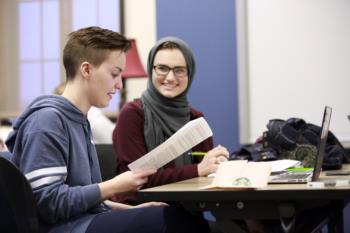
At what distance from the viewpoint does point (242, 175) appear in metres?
1.37

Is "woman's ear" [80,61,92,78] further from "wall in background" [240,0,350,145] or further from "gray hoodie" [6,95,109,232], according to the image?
"wall in background" [240,0,350,145]

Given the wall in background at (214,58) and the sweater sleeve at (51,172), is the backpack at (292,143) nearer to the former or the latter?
the wall in background at (214,58)

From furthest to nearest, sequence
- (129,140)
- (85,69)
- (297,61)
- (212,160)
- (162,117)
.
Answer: (297,61)
(162,117)
(129,140)
(212,160)
(85,69)

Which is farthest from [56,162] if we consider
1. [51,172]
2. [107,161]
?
[107,161]

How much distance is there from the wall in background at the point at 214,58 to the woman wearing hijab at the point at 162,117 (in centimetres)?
124

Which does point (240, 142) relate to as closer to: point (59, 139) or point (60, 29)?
point (60, 29)

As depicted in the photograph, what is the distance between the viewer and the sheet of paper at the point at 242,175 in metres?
1.34

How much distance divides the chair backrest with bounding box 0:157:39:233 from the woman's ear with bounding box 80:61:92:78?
0.48 metres

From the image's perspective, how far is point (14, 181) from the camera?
141 centimetres

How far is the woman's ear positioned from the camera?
179 cm

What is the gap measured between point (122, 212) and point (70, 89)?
0.42 meters

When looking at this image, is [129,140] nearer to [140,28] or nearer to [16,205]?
[16,205]

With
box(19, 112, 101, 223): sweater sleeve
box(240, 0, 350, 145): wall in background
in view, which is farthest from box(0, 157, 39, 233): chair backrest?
box(240, 0, 350, 145): wall in background

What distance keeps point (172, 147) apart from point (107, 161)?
0.79m
